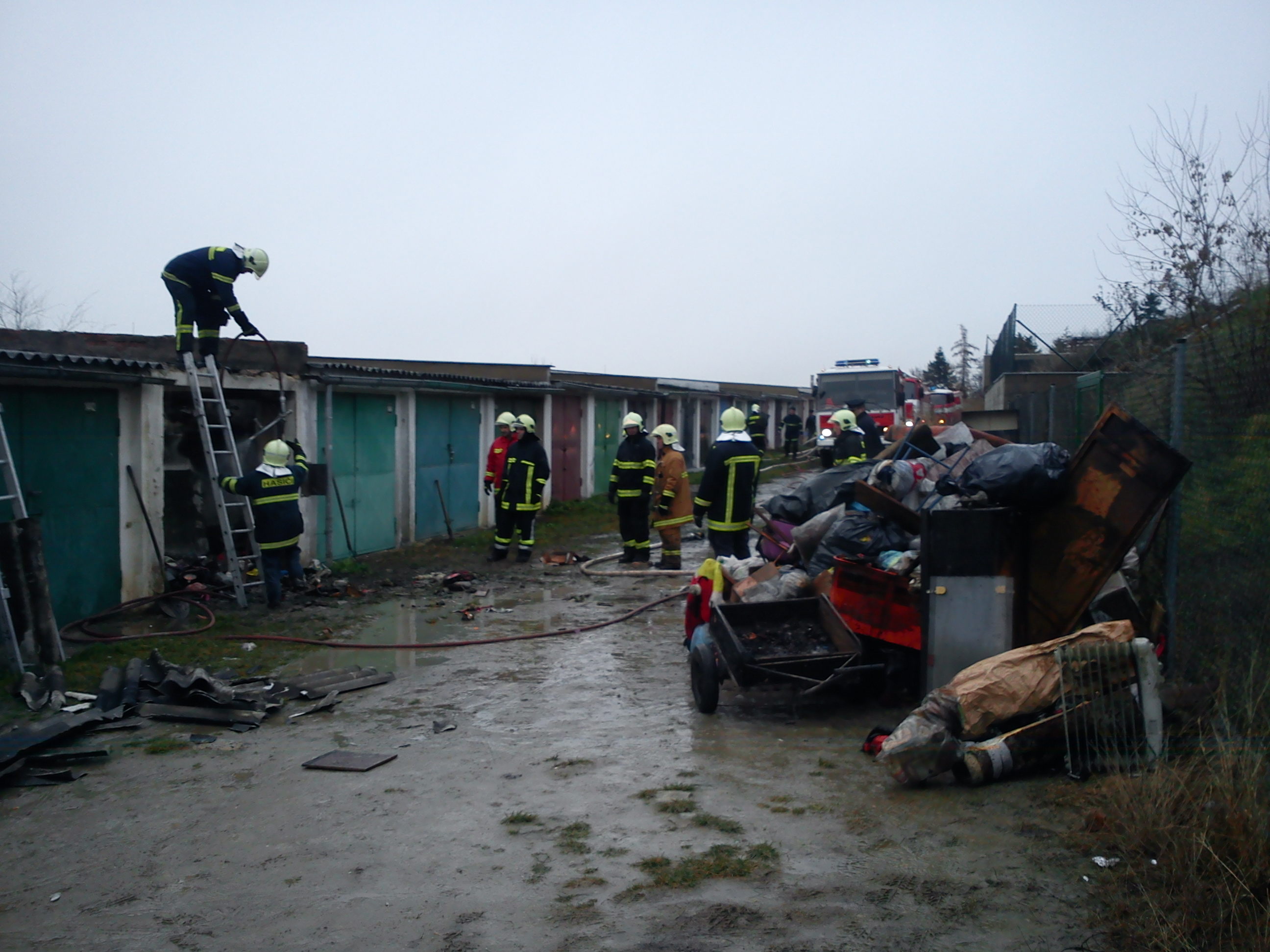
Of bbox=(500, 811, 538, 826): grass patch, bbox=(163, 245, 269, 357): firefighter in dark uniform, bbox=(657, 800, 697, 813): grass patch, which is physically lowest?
bbox=(500, 811, 538, 826): grass patch

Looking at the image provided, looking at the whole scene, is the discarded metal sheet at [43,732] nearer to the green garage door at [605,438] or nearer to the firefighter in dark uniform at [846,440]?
the firefighter in dark uniform at [846,440]

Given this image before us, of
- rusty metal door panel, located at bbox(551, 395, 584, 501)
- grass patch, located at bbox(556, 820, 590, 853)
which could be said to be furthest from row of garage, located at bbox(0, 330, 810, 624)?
grass patch, located at bbox(556, 820, 590, 853)

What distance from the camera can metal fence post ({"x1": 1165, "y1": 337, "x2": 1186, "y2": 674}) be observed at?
219 inches

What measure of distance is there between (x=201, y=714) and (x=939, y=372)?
6802cm

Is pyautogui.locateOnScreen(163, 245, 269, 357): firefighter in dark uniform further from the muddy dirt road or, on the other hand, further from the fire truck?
the fire truck

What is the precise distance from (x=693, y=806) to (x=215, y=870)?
6.83 ft

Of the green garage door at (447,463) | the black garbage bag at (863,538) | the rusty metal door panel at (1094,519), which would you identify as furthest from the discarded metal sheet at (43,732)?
the green garage door at (447,463)

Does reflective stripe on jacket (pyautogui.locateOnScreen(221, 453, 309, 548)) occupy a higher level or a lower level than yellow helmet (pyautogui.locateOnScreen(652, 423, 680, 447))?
lower

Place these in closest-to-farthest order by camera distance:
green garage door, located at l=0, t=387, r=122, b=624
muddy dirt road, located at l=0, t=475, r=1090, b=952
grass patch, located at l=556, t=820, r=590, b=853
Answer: muddy dirt road, located at l=0, t=475, r=1090, b=952
grass patch, located at l=556, t=820, r=590, b=853
green garage door, located at l=0, t=387, r=122, b=624

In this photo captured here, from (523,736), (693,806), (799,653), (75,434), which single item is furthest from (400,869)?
(75,434)

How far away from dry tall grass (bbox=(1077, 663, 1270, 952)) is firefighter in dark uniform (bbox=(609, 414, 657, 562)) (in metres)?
7.99

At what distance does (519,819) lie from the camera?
452cm

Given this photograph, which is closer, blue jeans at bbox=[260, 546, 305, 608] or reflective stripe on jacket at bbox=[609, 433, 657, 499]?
blue jeans at bbox=[260, 546, 305, 608]

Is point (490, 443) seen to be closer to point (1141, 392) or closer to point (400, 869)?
point (1141, 392)
